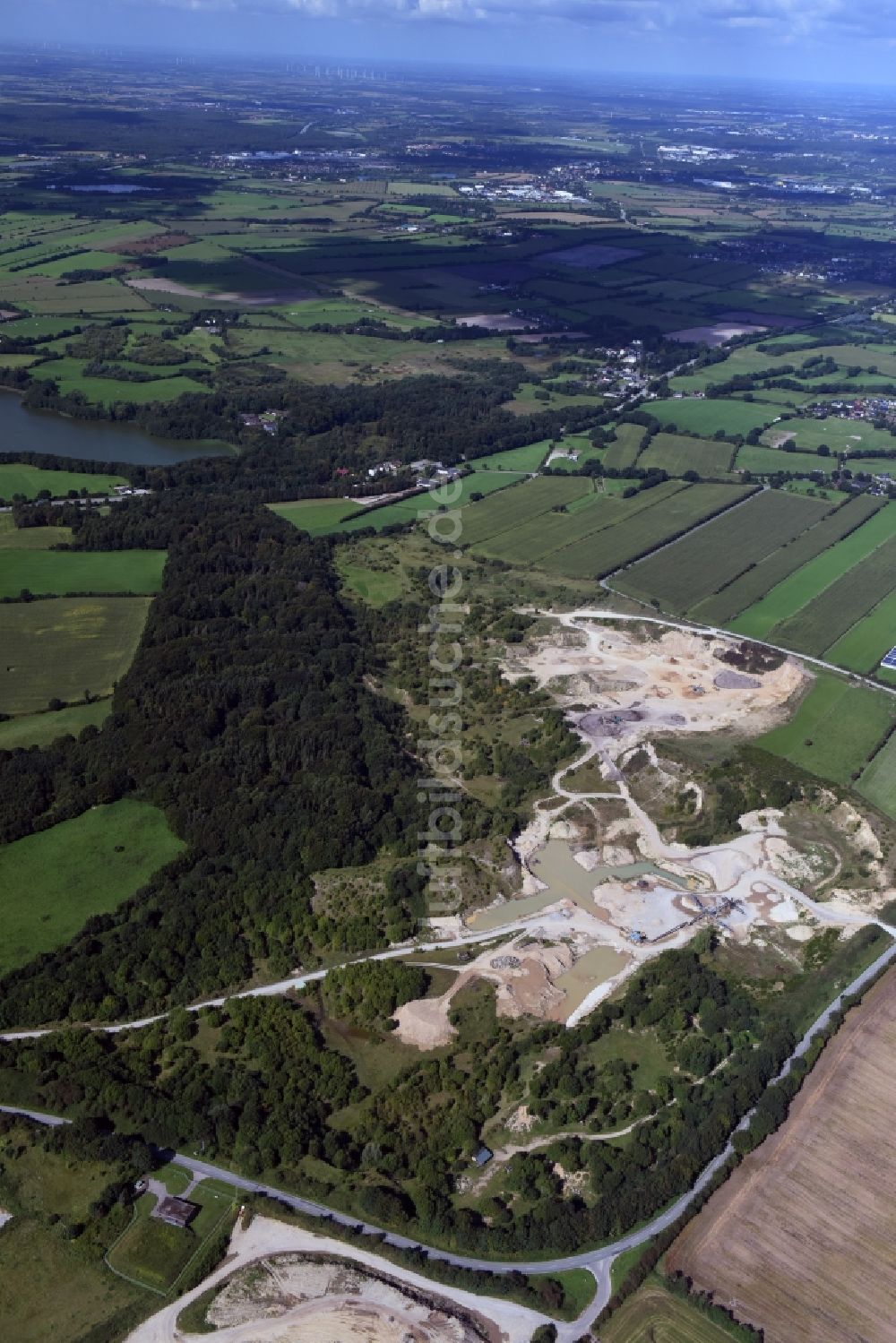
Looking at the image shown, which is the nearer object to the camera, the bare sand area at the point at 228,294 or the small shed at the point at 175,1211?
the small shed at the point at 175,1211

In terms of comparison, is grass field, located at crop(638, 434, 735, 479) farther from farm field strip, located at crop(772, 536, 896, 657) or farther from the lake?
the lake

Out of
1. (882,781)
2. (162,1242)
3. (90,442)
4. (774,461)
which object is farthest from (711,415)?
(162,1242)

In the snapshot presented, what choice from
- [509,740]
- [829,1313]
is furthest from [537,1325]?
[509,740]

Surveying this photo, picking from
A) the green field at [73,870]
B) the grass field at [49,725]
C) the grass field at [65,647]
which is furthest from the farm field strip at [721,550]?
the green field at [73,870]

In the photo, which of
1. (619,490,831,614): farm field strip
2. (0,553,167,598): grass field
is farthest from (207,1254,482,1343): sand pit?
(619,490,831,614): farm field strip

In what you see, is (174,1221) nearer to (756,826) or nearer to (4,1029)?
(4,1029)

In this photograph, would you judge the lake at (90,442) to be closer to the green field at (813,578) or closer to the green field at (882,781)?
the green field at (813,578)

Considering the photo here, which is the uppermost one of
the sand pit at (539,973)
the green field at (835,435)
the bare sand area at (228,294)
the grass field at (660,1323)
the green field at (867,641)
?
the bare sand area at (228,294)
